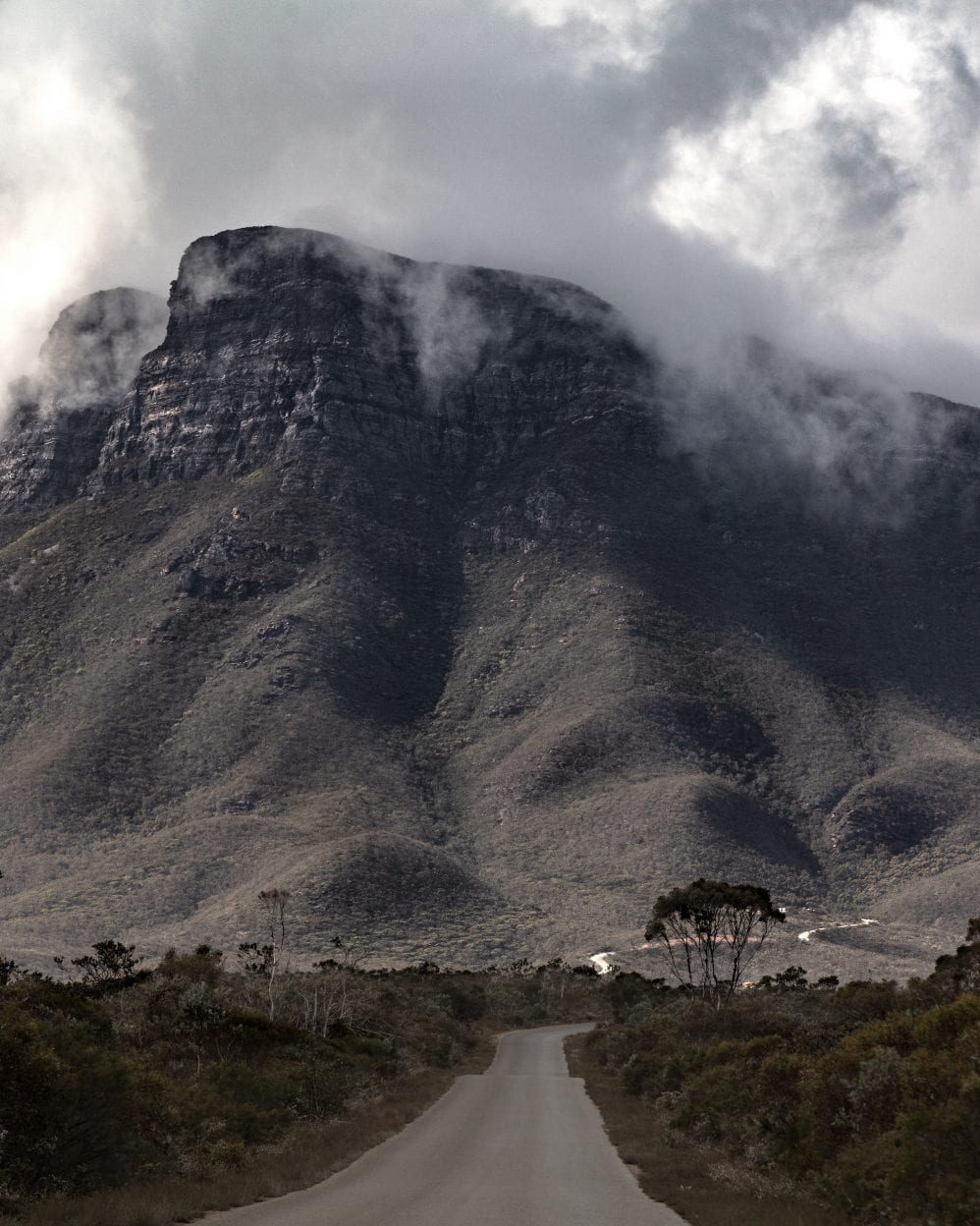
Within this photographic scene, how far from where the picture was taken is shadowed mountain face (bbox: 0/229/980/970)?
101875 millimetres

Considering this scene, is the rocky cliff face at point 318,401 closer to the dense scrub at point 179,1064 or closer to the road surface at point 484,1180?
the dense scrub at point 179,1064

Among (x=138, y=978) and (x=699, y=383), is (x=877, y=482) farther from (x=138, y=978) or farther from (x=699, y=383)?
(x=138, y=978)

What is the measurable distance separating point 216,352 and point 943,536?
112 metres

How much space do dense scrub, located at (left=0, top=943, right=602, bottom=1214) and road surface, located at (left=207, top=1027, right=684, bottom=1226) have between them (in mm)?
2277

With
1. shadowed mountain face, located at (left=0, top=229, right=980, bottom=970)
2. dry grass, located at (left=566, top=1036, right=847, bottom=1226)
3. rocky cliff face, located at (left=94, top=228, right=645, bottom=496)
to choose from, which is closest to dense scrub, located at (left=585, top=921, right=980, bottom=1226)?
dry grass, located at (left=566, top=1036, right=847, bottom=1226)

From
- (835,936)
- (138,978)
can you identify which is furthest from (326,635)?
(138,978)

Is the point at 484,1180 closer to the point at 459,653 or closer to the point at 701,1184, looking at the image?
the point at 701,1184

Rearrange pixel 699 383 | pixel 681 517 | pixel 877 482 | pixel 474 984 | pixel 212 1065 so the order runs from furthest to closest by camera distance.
Result: pixel 699 383 → pixel 877 482 → pixel 681 517 → pixel 474 984 → pixel 212 1065

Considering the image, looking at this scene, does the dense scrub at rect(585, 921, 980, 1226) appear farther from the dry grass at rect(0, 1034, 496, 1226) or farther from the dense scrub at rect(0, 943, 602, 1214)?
the dense scrub at rect(0, 943, 602, 1214)

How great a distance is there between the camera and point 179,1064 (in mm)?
29344

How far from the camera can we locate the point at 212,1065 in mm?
27844

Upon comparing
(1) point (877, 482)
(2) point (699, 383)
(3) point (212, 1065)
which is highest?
(2) point (699, 383)

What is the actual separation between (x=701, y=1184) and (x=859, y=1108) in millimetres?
3326

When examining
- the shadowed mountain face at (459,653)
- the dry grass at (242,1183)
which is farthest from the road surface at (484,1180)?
the shadowed mountain face at (459,653)
